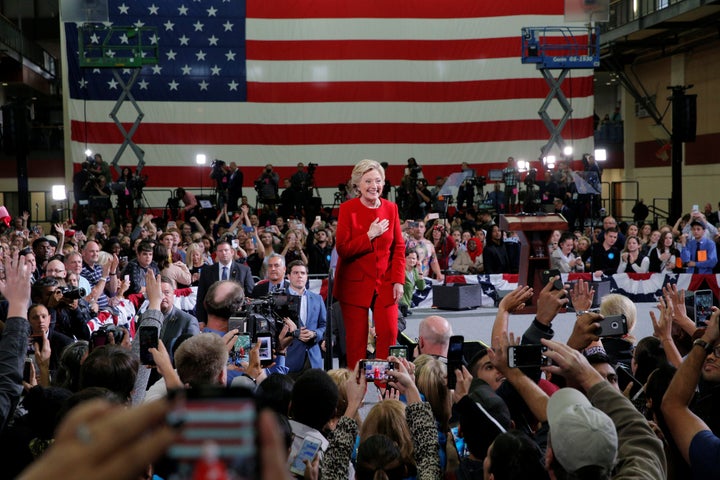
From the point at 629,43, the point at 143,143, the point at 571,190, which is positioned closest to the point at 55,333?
the point at 571,190

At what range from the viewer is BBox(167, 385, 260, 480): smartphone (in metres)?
0.54

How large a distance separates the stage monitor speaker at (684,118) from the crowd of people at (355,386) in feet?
44.3

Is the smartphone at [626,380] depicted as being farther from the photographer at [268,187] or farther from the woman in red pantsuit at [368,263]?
the photographer at [268,187]

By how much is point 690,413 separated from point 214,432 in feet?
6.61

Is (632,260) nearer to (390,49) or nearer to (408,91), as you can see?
(408,91)

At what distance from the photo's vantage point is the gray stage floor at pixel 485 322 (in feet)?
27.9

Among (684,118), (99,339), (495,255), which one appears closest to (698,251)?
(495,255)

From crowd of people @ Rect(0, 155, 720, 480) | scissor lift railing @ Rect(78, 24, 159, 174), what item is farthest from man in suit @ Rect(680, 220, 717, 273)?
scissor lift railing @ Rect(78, 24, 159, 174)

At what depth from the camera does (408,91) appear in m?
19.5

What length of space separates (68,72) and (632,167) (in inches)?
693

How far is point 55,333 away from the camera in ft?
15.3

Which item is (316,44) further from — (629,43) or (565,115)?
(629,43)

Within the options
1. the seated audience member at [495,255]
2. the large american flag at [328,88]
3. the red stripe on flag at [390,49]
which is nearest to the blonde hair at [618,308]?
the seated audience member at [495,255]

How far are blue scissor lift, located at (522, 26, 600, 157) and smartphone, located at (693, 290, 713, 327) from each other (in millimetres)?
14534
